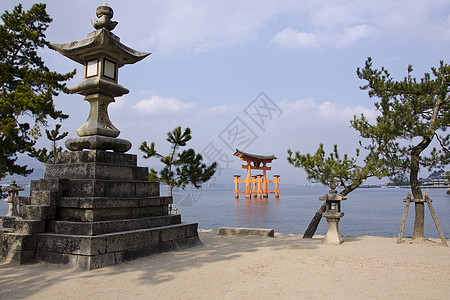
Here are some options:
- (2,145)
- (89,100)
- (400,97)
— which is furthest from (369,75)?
(2,145)

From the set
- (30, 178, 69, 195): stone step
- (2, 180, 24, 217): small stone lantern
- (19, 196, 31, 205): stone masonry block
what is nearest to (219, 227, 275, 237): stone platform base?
(30, 178, 69, 195): stone step

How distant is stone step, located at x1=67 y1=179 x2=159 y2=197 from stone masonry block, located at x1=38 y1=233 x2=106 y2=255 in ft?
2.33

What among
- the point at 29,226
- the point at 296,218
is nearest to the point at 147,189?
the point at 29,226

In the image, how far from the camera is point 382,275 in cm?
419

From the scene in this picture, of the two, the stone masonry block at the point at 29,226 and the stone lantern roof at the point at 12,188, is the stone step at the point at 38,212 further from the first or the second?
the stone lantern roof at the point at 12,188

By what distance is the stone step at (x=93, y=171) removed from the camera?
5.19 metres

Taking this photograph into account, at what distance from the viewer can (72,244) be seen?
176 inches

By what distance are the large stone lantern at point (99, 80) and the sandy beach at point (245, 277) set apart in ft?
6.81

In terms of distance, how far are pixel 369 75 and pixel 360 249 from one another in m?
4.36

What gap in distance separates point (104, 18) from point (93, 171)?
2765mm

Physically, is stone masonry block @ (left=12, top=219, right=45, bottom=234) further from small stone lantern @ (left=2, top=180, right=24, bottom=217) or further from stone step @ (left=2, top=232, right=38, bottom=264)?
small stone lantern @ (left=2, top=180, right=24, bottom=217)

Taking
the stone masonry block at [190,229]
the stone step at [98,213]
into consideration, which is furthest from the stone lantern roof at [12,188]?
the stone masonry block at [190,229]

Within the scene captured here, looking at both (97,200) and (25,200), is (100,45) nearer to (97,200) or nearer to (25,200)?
(97,200)

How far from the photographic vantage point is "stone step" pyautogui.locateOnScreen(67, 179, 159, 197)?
497 cm
